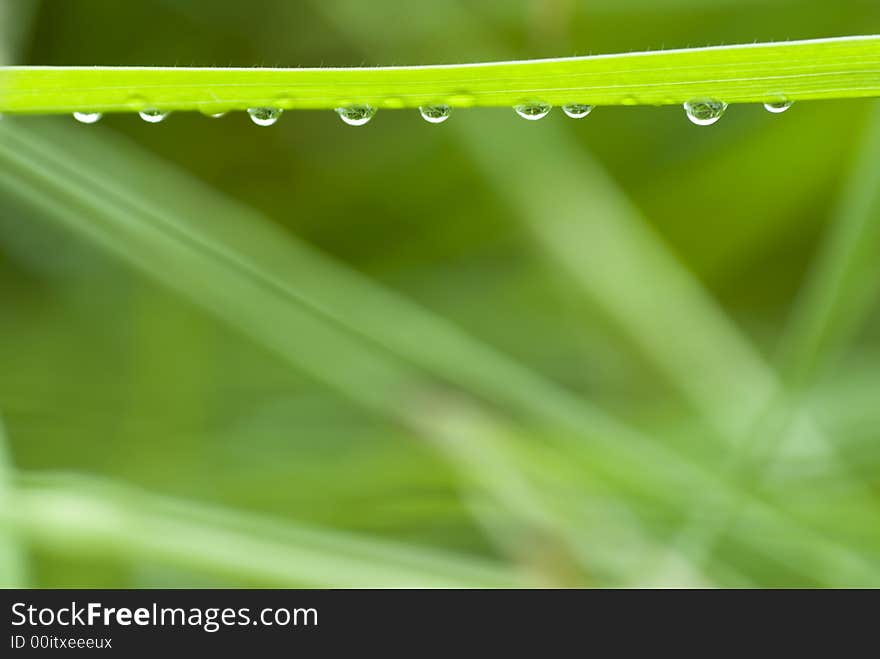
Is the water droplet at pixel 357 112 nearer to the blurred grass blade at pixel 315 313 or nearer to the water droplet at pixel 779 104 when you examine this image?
the water droplet at pixel 779 104

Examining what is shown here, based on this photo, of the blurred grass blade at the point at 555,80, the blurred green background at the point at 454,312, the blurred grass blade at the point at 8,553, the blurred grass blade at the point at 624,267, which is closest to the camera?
the blurred grass blade at the point at 555,80

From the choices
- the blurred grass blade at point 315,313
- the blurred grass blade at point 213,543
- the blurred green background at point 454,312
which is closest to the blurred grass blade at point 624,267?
the blurred green background at point 454,312

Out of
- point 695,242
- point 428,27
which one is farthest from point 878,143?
point 428,27

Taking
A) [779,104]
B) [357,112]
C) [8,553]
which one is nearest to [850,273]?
[779,104]

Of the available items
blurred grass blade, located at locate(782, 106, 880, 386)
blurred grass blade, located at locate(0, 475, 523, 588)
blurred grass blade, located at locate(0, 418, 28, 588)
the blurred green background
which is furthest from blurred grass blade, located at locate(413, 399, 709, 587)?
blurred grass blade, located at locate(0, 418, 28, 588)

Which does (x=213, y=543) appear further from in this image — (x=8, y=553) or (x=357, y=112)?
(x=357, y=112)

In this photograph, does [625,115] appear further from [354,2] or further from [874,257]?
[874,257]

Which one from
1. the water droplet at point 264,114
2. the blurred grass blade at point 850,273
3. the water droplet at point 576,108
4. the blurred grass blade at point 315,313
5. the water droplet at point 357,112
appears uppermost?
the blurred grass blade at point 315,313

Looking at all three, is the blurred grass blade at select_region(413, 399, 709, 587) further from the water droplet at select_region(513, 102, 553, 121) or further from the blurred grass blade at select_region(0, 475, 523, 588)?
the water droplet at select_region(513, 102, 553, 121)
